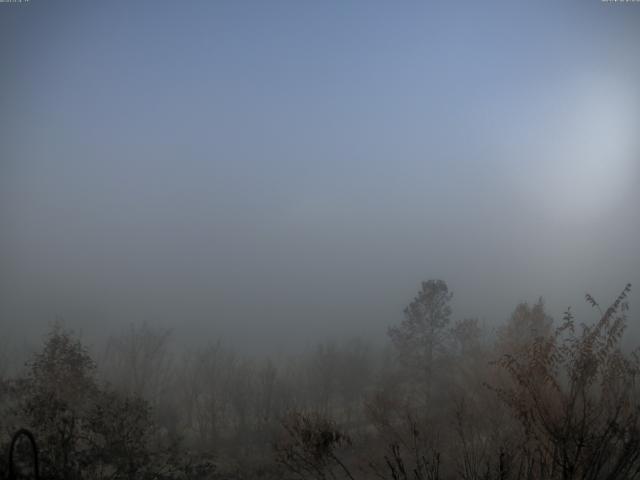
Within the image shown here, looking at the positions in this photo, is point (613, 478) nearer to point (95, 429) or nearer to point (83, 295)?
point (95, 429)

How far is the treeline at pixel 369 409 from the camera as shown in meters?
9.63

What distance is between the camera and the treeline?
9.63 metres

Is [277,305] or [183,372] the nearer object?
[183,372]

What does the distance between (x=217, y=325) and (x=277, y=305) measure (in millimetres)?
38787

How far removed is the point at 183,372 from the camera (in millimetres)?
66750

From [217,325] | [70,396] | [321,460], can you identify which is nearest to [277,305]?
[217,325]

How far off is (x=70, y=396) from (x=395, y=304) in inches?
5919

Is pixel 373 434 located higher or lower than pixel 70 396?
lower

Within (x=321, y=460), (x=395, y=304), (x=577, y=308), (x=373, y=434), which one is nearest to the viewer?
(x=321, y=460)

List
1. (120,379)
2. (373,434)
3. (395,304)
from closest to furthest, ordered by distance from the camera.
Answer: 1. (373,434)
2. (120,379)
3. (395,304)

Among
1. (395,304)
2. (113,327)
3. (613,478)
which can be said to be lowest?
(613,478)

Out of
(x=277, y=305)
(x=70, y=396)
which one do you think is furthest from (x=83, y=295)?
(x=70, y=396)

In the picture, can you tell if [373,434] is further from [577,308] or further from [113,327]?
[577,308]

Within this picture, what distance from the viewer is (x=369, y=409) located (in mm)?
16328
